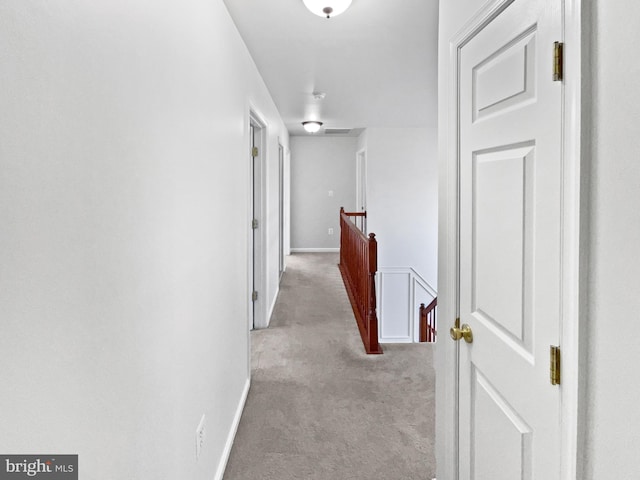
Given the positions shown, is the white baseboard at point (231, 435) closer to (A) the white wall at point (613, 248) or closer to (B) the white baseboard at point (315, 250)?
(A) the white wall at point (613, 248)

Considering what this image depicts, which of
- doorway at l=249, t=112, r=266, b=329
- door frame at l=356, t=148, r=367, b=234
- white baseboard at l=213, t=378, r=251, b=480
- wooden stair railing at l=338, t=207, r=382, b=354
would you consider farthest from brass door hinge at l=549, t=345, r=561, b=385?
door frame at l=356, t=148, r=367, b=234

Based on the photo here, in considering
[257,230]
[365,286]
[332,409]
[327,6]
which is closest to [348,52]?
[327,6]

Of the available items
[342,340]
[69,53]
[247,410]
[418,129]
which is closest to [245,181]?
[247,410]

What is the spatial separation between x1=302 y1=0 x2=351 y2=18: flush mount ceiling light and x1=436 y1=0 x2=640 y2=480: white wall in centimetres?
146

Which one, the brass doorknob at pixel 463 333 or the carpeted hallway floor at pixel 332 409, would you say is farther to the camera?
the carpeted hallway floor at pixel 332 409

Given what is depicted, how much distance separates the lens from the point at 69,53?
0.83 m

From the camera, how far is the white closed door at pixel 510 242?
1050mm

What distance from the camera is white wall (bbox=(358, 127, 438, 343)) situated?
269 inches

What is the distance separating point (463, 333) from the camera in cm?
158

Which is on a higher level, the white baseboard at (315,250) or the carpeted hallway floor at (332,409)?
the white baseboard at (315,250)

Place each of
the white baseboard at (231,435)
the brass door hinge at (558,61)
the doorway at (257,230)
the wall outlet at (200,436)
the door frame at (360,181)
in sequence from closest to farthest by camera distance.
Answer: the brass door hinge at (558,61) < the wall outlet at (200,436) < the white baseboard at (231,435) < the doorway at (257,230) < the door frame at (360,181)

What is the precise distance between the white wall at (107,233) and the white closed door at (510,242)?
1.02m

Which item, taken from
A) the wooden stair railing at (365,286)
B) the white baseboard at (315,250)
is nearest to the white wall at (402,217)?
the wooden stair railing at (365,286)

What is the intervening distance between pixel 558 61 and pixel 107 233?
1.09 meters
